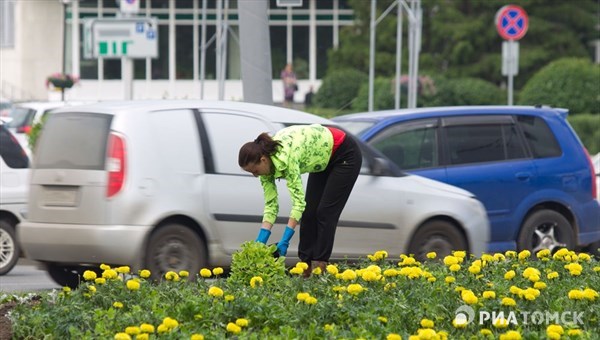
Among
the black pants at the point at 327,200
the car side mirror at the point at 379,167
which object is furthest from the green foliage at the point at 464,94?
the black pants at the point at 327,200

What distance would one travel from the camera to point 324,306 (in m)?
7.03

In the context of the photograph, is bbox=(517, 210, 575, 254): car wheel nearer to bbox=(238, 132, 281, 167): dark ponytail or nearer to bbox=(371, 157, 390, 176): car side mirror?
bbox=(371, 157, 390, 176): car side mirror

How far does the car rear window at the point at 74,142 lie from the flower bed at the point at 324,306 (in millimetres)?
2763

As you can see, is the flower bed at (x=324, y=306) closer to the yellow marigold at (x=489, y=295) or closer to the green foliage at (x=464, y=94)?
the yellow marigold at (x=489, y=295)

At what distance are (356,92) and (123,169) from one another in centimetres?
3814

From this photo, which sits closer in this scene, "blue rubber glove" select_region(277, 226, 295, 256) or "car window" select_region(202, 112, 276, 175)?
"blue rubber glove" select_region(277, 226, 295, 256)

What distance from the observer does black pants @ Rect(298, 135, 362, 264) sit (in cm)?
968

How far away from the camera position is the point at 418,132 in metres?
13.7

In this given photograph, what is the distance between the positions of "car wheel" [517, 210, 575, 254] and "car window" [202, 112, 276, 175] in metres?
3.36

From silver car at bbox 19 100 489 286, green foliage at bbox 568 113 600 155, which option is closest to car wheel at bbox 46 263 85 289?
silver car at bbox 19 100 489 286

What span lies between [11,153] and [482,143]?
15.5ft

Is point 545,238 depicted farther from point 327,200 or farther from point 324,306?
point 324,306

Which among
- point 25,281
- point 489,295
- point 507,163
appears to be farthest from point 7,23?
point 489,295

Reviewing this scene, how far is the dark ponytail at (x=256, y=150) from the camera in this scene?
8844mm
